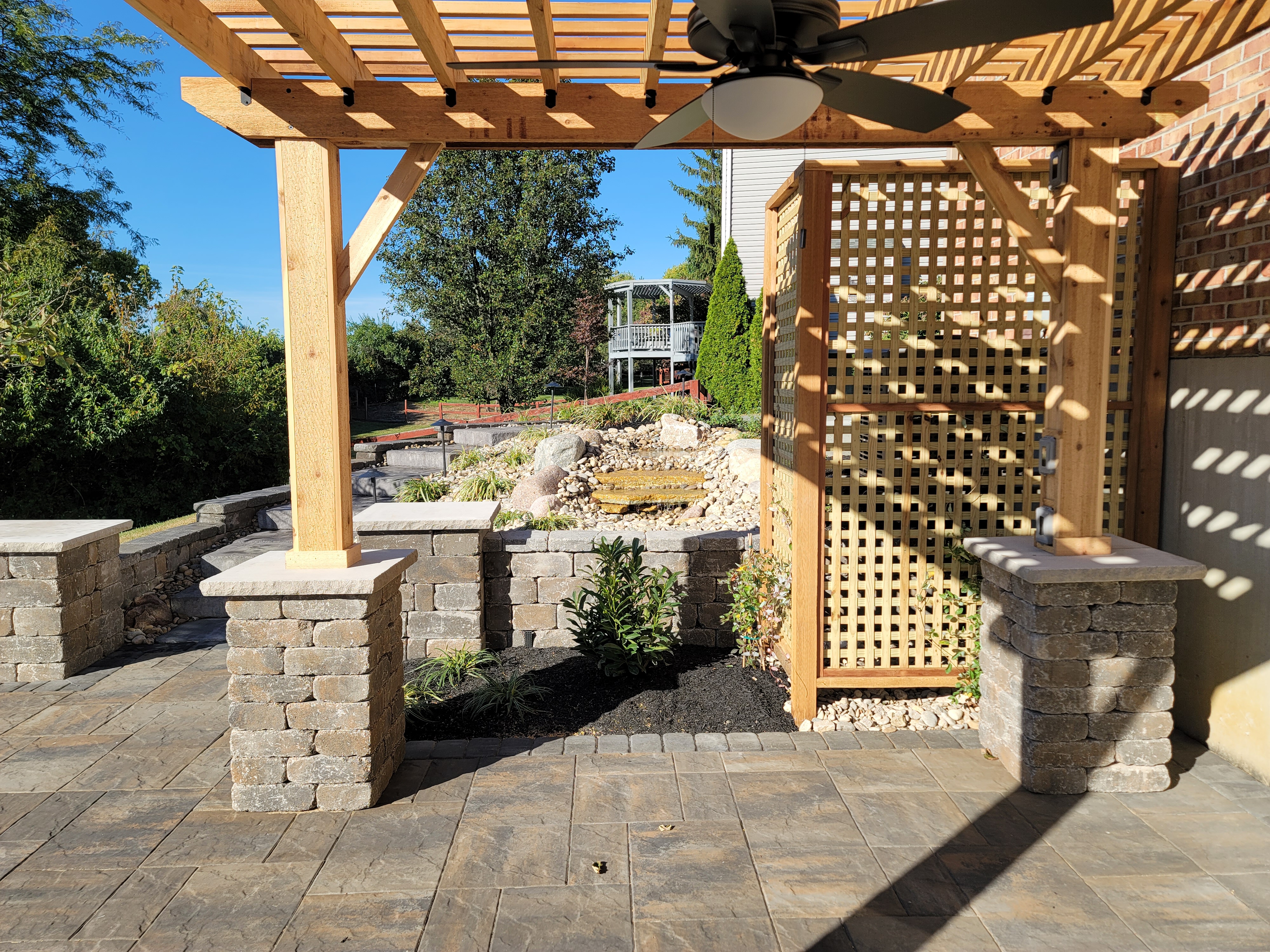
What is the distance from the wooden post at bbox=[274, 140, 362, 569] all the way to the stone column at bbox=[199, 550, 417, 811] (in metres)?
0.22

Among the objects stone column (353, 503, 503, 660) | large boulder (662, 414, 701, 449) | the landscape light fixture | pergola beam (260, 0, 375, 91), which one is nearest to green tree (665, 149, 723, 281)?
large boulder (662, 414, 701, 449)

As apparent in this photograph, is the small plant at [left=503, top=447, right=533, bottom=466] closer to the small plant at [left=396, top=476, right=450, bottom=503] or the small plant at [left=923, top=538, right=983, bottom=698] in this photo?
the small plant at [left=396, top=476, right=450, bottom=503]

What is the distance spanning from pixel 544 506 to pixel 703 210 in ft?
77.8

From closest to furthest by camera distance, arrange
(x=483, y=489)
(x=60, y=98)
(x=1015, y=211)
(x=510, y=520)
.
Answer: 1. (x=1015, y=211)
2. (x=510, y=520)
3. (x=483, y=489)
4. (x=60, y=98)

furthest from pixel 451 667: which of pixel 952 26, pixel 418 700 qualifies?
pixel 952 26

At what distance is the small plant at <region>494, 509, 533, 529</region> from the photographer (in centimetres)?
611

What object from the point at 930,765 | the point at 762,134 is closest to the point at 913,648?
the point at 930,765

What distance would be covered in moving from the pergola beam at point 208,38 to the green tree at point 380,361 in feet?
63.9

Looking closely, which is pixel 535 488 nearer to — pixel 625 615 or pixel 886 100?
pixel 625 615

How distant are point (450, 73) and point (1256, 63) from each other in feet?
11.3

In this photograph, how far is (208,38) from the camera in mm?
2672

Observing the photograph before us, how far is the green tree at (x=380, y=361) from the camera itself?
23062mm

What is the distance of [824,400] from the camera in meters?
3.83

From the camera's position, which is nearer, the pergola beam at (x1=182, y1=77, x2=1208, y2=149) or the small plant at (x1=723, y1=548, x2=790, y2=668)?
the pergola beam at (x1=182, y1=77, x2=1208, y2=149)
